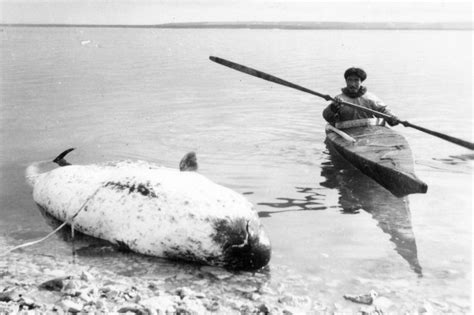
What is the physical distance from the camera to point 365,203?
746cm

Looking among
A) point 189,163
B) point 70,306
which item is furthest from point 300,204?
point 70,306

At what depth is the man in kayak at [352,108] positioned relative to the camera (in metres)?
10.3

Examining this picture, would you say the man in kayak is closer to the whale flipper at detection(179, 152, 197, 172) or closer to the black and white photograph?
the black and white photograph

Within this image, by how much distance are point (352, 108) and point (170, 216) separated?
6.32 metres

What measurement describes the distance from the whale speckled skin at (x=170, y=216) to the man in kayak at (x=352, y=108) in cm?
539

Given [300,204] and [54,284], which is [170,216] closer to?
[54,284]

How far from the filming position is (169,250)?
203 inches

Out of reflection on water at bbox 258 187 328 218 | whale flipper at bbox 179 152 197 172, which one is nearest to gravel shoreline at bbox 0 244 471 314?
whale flipper at bbox 179 152 197 172

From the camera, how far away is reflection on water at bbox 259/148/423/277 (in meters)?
5.97

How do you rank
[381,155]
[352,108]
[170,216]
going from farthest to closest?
[352,108] → [381,155] → [170,216]

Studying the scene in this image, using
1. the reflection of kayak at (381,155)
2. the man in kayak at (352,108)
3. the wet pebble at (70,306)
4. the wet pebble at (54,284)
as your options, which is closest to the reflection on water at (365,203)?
the reflection of kayak at (381,155)

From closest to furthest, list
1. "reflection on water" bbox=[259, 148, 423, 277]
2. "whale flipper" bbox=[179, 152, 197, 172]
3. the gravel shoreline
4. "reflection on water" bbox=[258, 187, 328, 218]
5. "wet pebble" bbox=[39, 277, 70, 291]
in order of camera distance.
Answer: the gravel shoreline → "wet pebble" bbox=[39, 277, 70, 291] → "reflection on water" bbox=[259, 148, 423, 277] → "whale flipper" bbox=[179, 152, 197, 172] → "reflection on water" bbox=[258, 187, 328, 218]

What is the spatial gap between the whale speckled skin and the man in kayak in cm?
539

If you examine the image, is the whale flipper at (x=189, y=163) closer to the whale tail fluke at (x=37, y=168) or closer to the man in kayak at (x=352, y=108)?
the whale tail fluke at (x=37, y=168)
